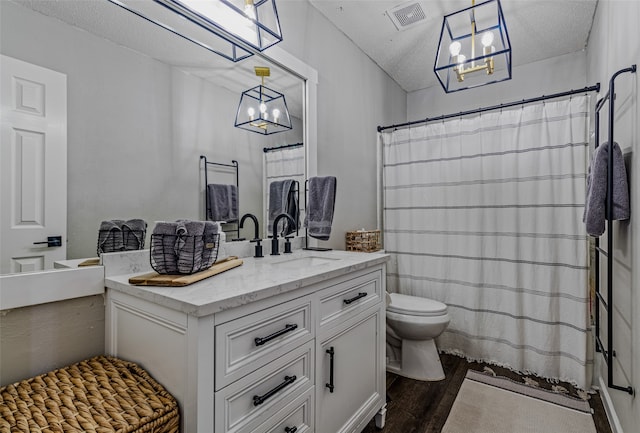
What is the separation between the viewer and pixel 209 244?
112 cm

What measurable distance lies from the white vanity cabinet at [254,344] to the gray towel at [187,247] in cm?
8

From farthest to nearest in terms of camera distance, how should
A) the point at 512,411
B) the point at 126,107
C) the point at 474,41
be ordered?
the point at 474,41
the point at 512,411
the point at 126,107

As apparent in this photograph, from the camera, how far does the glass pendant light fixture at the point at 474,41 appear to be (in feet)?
5.85

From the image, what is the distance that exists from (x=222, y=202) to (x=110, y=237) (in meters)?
0.50

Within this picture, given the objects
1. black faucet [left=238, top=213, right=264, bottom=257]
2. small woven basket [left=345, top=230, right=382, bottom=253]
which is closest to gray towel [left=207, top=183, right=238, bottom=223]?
black faucet [left=238, top=213, right=264, bottom=257]

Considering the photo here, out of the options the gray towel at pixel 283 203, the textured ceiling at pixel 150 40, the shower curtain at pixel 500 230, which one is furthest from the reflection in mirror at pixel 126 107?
the shower curtain at pixel 500 230

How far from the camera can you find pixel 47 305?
0.98 m

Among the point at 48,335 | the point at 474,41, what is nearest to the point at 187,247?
the point at 48,335

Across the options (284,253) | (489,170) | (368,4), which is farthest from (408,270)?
(368,4)

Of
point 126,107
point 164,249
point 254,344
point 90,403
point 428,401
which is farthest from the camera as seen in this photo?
point 428,401

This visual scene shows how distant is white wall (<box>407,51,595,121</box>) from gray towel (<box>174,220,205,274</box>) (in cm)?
302

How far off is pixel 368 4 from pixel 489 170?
1424 millimetres

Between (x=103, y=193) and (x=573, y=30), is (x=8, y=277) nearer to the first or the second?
(x=103, y=193)

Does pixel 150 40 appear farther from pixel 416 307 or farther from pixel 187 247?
pixel 416 307
